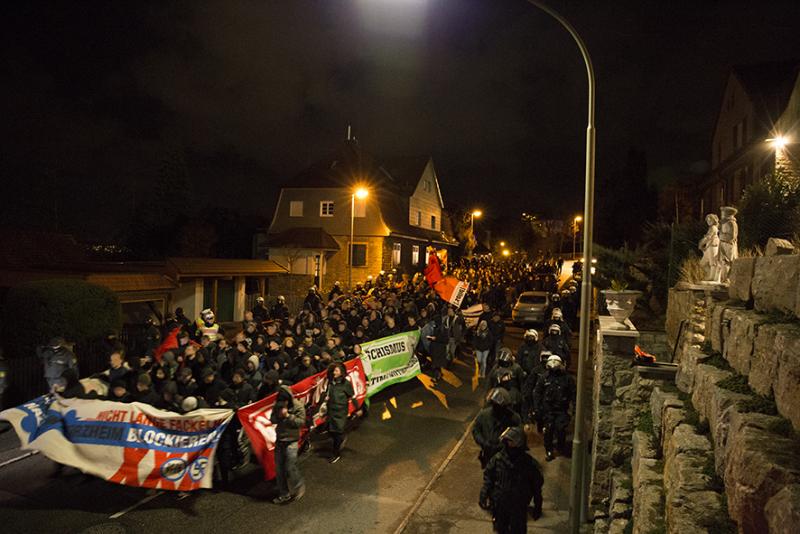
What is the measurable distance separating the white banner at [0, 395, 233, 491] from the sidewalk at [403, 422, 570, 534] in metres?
3.32

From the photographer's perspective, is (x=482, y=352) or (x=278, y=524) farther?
(x=482, y=352)

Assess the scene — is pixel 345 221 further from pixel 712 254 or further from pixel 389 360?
pixel 712 254

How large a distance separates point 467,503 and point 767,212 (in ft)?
28.9

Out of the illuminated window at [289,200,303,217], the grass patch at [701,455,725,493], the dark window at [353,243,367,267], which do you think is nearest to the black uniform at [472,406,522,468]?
the grass patch at [701,455,725,493]

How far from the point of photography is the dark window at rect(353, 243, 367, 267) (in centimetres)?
3650

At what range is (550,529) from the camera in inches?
284

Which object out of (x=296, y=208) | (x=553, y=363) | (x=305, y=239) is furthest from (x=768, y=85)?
(x=296, y=208)

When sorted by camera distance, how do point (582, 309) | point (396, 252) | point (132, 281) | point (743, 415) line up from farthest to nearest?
Result: point (396, 252), point (132, 281), point (582, 309), point (743, 415)

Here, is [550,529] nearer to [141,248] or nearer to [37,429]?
[37,429]

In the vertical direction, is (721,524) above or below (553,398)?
above

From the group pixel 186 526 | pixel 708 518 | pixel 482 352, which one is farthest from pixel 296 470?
pixel 482 352

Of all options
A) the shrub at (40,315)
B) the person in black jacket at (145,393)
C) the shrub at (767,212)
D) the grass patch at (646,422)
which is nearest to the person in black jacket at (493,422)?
the grass patch at (646,422)

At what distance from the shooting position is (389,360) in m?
13.5

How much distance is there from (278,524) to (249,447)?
7.78 feet
